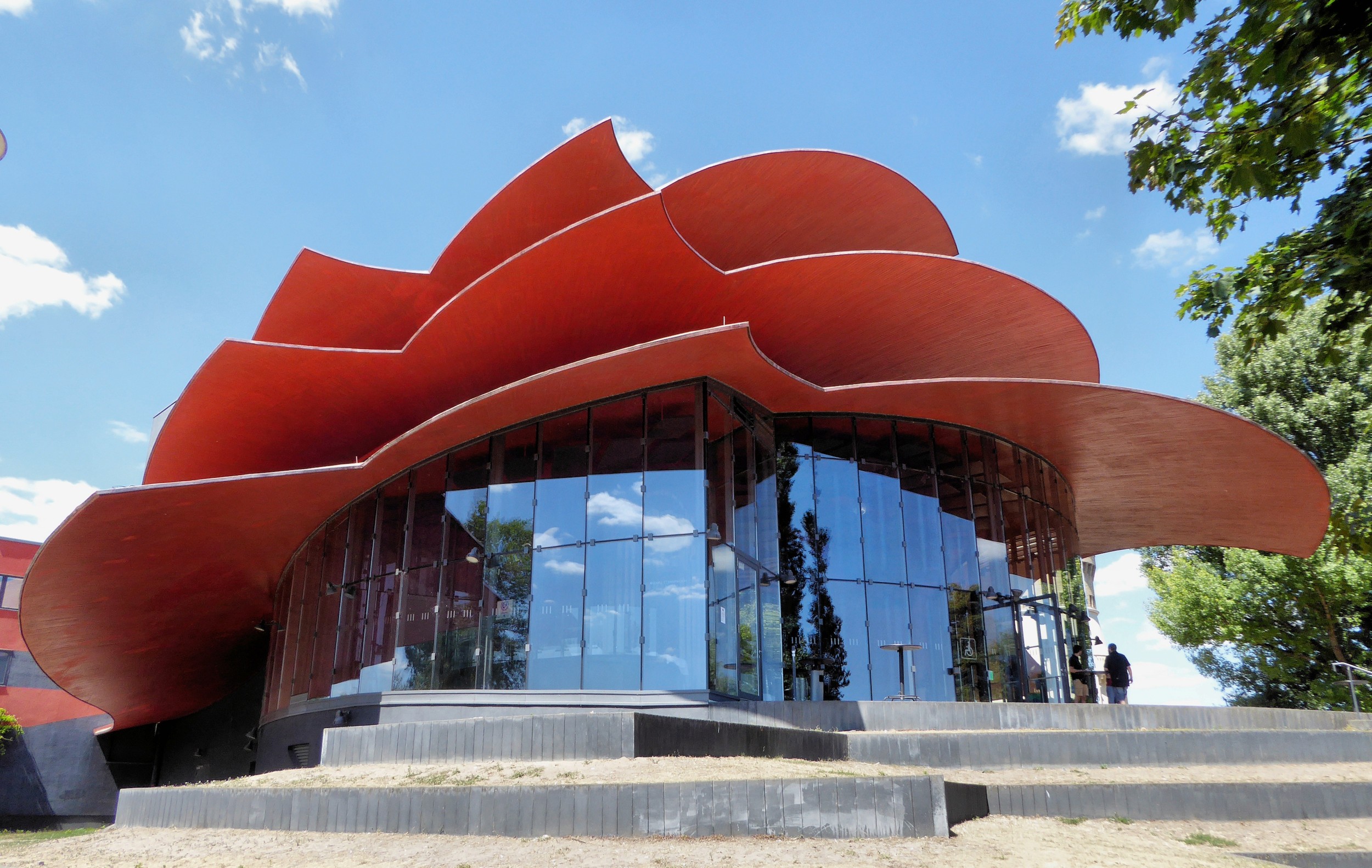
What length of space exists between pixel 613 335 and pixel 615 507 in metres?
3.04

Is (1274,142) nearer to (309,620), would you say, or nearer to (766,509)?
(766,509)

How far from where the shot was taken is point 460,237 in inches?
661

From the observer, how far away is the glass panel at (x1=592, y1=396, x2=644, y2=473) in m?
14.3

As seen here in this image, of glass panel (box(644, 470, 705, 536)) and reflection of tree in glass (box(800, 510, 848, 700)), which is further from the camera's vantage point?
reflection of tree in glass (box(800, 510, 848, 700))

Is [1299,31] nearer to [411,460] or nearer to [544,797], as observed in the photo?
[544,797]

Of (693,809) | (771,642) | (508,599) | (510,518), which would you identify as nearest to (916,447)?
(771,642)

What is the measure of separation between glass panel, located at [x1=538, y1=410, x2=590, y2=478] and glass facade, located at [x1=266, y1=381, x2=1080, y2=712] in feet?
0.09

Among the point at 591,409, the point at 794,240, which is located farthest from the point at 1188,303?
the point at 794,240

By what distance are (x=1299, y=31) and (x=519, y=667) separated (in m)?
11.6

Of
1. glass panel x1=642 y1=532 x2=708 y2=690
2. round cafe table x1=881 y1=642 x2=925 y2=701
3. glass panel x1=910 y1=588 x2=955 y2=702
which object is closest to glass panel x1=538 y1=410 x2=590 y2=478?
glass panel x1=642 y1=532 x2=708 y2=690

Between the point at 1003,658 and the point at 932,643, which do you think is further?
the point at 1003,658

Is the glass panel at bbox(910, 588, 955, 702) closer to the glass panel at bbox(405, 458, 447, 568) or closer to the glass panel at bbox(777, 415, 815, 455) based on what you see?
the glass panel at bbox(777, 415, 815, 455)

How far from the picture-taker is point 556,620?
13703 millimetres

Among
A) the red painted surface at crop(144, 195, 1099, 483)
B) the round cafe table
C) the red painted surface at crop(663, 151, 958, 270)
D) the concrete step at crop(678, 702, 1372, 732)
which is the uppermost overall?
the red painted surface at crop(663, 151, 958, 270)
